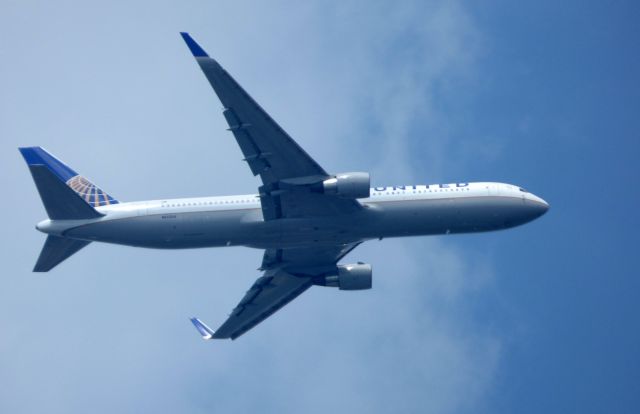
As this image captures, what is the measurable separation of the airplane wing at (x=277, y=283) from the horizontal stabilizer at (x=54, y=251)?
13309 mm

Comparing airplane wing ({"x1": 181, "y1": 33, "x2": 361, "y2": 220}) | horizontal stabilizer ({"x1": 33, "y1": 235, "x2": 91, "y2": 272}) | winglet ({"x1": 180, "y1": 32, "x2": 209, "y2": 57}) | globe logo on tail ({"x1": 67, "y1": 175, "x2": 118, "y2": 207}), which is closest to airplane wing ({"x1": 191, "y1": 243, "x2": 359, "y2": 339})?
airplane wing ({"x1": 181, "y1": 33, "x2": 361, "y2": 220})

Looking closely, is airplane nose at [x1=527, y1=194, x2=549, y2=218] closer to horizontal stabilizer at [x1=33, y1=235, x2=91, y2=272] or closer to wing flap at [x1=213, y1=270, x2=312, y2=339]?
wing flap at [x1=213, y1=270, x2=312, y2=339]

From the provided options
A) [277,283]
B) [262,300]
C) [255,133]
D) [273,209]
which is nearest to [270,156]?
[255,133]

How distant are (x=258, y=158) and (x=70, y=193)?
1145 cm

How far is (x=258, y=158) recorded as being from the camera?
2117 inches

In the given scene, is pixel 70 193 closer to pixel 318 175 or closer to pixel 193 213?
pixel 193 213

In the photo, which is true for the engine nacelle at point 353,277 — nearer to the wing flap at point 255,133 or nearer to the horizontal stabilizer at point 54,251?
the wing flap at point 255,133

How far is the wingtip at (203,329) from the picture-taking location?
68.2 metres

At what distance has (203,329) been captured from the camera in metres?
68.8

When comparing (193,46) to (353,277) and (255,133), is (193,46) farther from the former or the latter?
(353,277)

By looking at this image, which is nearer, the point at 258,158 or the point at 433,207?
the point at 258,158

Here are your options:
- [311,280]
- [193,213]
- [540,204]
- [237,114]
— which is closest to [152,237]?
[193,213]

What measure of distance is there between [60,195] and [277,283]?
1829cm

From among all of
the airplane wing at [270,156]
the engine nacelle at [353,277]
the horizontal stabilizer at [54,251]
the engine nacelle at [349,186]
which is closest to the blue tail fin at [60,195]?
the horizontal stabilizer at [54,251]
